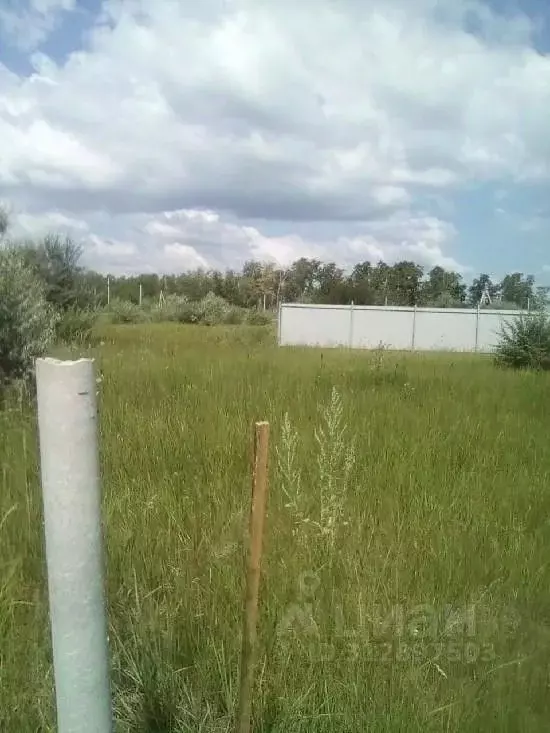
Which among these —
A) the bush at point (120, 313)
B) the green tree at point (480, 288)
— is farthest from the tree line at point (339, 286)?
the bush at point (120, 313)

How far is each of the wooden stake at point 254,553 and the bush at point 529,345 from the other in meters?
13.5

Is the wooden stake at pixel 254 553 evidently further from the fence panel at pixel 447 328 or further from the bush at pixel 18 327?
the fence panel at pixel 447 328

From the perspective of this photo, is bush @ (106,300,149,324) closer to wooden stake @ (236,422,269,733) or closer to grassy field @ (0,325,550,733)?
grassy field @ (0,325,550,733)

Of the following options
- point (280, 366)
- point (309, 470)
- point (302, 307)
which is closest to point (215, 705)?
point (309, 470)

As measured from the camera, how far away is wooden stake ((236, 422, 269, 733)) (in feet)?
4.97

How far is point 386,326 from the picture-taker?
93.9 feet

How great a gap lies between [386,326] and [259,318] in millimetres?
7500

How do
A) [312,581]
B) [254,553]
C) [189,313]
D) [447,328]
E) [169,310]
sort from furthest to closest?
[189,313] < [447,328] < [169,310] < [312,581] < [254,553]

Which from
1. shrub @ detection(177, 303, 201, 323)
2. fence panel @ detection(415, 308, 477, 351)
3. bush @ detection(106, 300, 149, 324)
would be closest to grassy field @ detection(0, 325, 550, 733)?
bush @ detection(106, 300, 149, 324)

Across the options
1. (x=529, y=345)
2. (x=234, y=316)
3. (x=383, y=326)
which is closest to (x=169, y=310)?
(x=234, y=316)

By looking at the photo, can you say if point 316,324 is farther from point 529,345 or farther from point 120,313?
point 120,313

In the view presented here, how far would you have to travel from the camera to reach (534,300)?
15914 millimetres

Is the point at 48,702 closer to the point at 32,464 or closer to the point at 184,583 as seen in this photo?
the point at 184,583

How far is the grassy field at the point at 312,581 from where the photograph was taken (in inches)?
77.7
